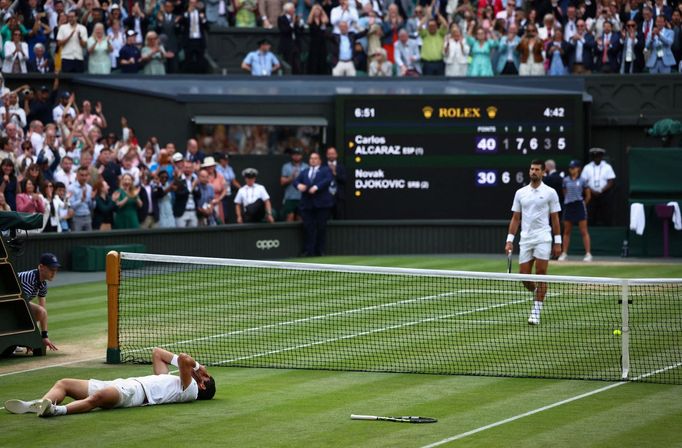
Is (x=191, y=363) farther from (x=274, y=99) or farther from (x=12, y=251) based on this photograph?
(x=274, y=99)

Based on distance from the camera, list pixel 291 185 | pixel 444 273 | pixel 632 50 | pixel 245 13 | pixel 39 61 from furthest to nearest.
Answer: pixel 245 13 < pixel 632 50 < pixel 39 61 < pixel 291 185 < pixel 444 273

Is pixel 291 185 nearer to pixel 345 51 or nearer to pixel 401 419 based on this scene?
pixel 345 51

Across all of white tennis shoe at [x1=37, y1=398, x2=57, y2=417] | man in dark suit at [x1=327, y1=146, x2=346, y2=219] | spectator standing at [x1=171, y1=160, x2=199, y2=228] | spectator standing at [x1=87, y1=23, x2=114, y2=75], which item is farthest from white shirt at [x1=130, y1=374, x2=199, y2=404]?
spectator standing at [x1=87, y1=23, x2=114, y2=75]

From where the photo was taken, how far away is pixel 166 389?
1330cm

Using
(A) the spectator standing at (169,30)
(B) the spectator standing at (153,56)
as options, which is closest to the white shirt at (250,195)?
(B) the spectator standing at (153,56)

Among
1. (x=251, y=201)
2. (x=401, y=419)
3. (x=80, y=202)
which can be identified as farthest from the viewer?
(x=251, y=201)

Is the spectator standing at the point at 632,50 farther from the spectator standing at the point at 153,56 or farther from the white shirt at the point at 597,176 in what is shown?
the spectator standing at the point at 153,56

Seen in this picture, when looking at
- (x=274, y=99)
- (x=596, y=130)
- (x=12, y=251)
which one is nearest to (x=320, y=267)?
(x=12, y=251)

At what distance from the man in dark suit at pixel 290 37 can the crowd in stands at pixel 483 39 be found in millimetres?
25

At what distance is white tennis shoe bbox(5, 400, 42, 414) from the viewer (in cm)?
1264

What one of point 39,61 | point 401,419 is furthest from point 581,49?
point 401,419

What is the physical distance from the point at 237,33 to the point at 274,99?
4273 millimetres

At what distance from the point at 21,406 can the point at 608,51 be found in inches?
938

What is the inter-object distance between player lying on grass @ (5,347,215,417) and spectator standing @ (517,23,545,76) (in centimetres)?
2141
